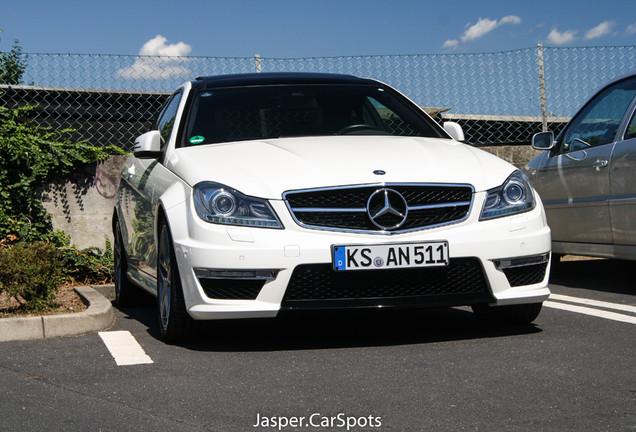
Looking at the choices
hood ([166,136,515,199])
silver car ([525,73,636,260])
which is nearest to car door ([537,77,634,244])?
silver car ([525,73,636,260])

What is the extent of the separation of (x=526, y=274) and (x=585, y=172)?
2.64m

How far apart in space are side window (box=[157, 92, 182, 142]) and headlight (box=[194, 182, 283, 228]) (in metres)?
1.43

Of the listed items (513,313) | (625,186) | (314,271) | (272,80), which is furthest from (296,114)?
(625,186)

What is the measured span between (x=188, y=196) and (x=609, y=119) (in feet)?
12.9

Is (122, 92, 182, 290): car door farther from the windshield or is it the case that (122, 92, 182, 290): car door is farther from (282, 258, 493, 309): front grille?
(282, 258, 493, 309): front grille

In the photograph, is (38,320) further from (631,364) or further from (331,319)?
(631,364)

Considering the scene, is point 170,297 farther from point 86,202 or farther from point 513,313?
point 86,202

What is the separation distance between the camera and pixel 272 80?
6.88m

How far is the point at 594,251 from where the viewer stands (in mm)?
7801

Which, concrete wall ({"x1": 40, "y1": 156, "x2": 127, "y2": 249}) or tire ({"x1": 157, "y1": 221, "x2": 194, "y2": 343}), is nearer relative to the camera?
tire ({"x1": 157, "y1": 221, "x2": 194, "y2": 343})

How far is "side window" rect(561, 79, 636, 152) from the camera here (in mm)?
7641

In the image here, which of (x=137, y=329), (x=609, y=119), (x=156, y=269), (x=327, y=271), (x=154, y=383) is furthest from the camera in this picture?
(x=609, y=119)

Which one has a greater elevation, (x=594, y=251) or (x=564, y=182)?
(x=564, y=182)

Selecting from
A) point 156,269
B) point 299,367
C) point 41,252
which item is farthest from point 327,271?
point 41,252
